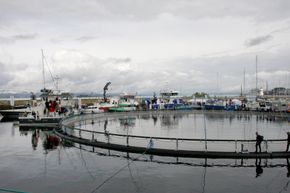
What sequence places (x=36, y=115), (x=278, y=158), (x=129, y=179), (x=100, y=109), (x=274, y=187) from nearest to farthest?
(x=274, y=187)
(x=129, y=179)
(x=278, y=158)
(x=36, y=115)
(x=100, y=109)

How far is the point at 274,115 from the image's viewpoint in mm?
40312

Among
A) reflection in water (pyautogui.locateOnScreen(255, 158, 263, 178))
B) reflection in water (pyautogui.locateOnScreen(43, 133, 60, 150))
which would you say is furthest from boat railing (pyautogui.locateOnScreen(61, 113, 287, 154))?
reflection in water (pyautogui.locateOnScreen(43, 133, 60, 150))

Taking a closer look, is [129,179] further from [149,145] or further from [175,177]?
[149,145]

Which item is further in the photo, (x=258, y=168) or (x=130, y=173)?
(x=258, y=168)

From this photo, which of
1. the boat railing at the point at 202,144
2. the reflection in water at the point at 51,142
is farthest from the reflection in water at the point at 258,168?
the reflection in water at the point at 51,142

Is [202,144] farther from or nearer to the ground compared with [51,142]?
farther from the ground

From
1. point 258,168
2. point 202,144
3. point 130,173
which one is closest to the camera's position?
point 130,173

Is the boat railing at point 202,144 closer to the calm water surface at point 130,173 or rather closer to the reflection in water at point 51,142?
Answer: the calm water surface at point 130,173

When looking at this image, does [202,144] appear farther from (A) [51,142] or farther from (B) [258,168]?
(A) [51,142]

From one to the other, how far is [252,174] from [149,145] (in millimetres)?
6979

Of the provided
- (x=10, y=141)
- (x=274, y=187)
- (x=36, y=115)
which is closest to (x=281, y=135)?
(x=274, y=187)

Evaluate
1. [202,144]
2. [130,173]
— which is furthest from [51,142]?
[202,144]

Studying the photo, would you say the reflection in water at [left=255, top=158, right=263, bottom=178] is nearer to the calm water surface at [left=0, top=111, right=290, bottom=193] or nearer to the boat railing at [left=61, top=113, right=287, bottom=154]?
the calm water surface at [left=0, top=111, right=290, bottom=193]

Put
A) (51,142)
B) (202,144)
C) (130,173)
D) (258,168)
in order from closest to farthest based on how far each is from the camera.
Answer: (130,173) → (258,168) → (202,144) → (51,142)
